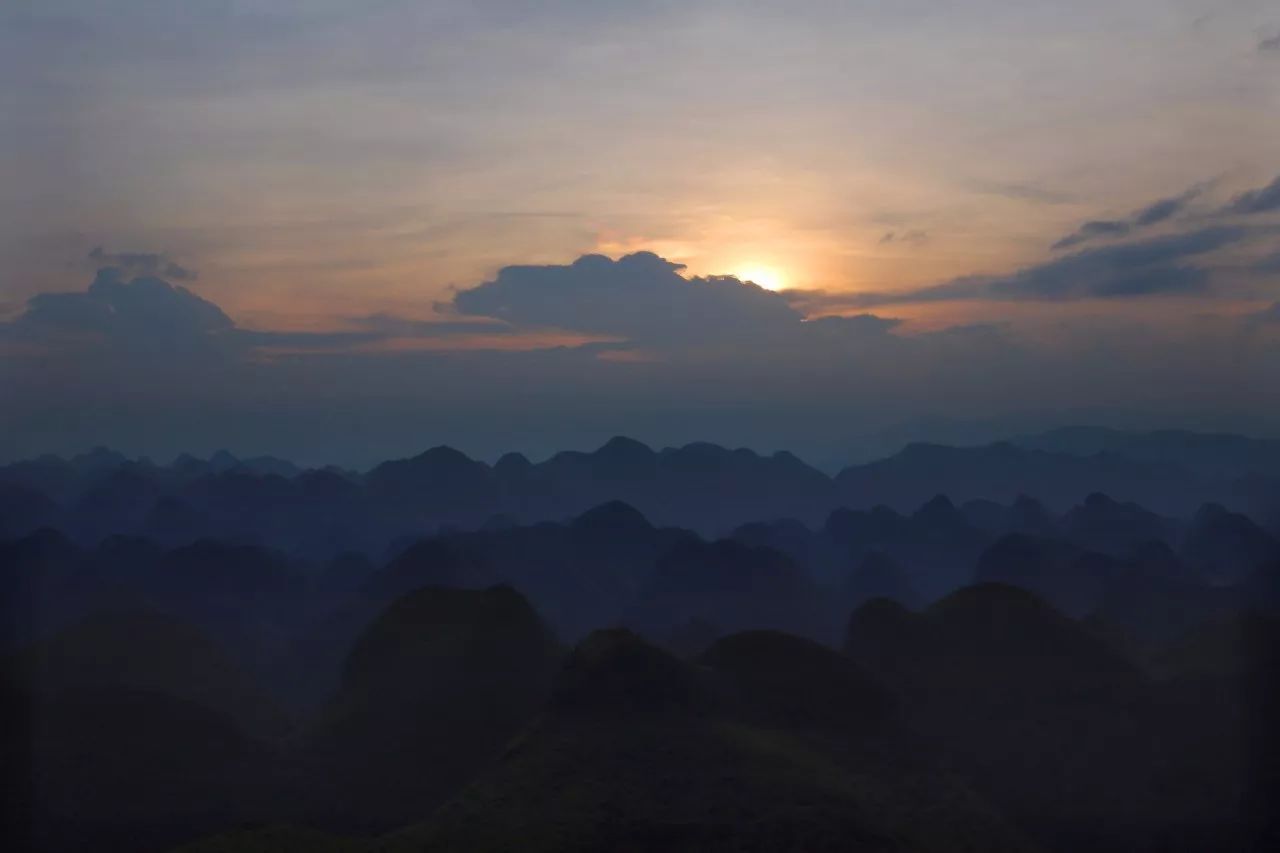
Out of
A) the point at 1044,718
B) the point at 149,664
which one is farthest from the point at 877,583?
the point at 149,664

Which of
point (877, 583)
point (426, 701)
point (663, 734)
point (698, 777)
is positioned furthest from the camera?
point (877, 583)

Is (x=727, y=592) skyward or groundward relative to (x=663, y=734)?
groundward

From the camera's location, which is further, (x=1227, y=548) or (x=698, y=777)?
(x=1227, y=548)

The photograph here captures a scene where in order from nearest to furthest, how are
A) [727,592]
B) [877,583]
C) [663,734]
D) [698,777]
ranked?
[698,777]
[663,734]
[727,592]
[877,583]

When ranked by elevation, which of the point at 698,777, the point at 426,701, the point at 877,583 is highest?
the point at 698,777

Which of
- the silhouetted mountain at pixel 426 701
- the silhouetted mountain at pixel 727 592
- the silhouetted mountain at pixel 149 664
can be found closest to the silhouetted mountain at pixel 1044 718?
the silhouetted mountain at pixel 426 701

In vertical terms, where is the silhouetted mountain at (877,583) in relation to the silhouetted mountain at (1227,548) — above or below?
below

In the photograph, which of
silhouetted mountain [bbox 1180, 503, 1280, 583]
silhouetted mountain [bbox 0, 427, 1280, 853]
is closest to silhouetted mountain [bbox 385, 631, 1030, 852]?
silhouetted mountain [bbox 0, 427, 1280, 853]

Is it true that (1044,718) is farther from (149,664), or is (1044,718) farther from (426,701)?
(149,664)

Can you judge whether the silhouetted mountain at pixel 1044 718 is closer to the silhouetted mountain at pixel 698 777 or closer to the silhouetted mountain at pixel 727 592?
the silhouetted mountain at pixel 698 777

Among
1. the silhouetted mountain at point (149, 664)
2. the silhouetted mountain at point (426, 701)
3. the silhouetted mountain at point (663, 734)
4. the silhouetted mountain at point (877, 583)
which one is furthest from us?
the silhouetted mountain at point (877, 583)

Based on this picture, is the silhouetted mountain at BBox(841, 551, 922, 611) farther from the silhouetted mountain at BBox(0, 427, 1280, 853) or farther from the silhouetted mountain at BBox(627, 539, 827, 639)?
the silhouetted mountain at BBox(0, 427, 1280, 853)

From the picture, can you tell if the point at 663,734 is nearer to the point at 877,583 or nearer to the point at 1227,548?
the point at 877,583

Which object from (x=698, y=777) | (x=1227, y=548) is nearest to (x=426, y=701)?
(x=698, y=777)
